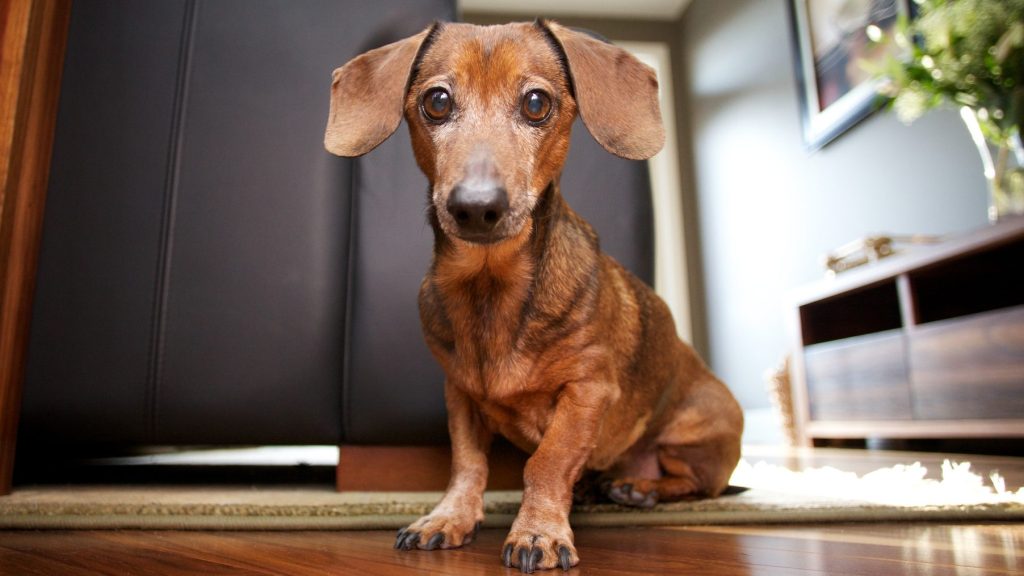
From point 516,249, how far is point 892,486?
1039 mm

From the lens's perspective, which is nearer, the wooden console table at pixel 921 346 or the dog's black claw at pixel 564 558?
the dog's black claw at pixel 564 558

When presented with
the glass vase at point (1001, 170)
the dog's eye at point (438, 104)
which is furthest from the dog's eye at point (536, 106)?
the glass vase at point (1001, 170)

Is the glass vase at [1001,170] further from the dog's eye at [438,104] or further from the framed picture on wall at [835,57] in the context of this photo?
the dog's eye at [438,104]

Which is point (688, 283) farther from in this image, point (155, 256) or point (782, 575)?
point (782, 575)

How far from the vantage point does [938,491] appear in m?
1.47

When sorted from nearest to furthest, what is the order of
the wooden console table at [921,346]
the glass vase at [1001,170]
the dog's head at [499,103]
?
1. the dog's head at [499,103]
2. the wooden console table at [921,346]
3. the glass vase at [1001,170]

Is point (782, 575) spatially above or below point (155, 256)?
below

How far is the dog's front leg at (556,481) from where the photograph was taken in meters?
0.97

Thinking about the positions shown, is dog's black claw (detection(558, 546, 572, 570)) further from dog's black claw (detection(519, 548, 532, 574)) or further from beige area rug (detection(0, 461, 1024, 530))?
beige area rug (detection(0, 461, 1024, 530))

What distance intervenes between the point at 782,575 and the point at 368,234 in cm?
120

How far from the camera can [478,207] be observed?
3.04ft

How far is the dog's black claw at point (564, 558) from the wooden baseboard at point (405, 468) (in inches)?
30.0

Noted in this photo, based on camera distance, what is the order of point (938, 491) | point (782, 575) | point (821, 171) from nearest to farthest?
point (782, 575)
point (938, 491)
point (821, 171)

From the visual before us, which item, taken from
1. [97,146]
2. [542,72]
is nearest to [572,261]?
[542,72]
